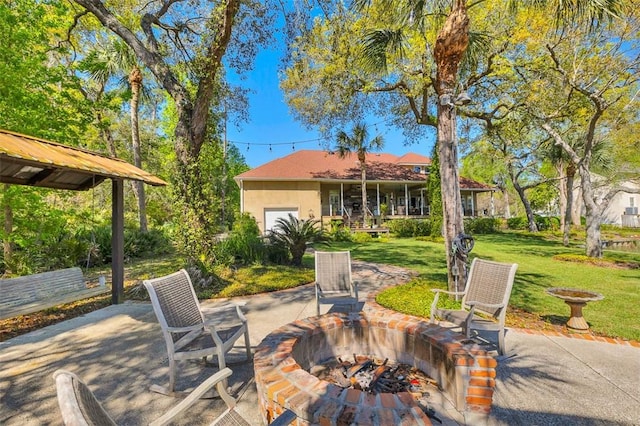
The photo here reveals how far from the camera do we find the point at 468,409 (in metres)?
2.47

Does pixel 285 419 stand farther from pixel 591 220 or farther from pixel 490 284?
pixel 591 220

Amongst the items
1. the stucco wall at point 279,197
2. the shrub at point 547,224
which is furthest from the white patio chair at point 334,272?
the shrub at point 547,224

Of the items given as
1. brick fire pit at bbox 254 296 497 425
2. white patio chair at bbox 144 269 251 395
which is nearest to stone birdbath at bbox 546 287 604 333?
brick fire pit at bbox 254 296 497 425

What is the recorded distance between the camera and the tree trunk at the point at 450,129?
5.11 m

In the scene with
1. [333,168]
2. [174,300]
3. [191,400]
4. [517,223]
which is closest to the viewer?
[191,400]

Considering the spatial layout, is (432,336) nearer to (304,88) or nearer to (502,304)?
(502,304)

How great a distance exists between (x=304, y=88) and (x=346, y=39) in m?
3.66

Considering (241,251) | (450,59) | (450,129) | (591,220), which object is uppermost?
(450,59)

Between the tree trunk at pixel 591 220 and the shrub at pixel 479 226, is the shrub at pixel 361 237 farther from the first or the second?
the tree trunk at pixel 591 220

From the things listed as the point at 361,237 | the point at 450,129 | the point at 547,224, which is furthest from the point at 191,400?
the point at 547,224

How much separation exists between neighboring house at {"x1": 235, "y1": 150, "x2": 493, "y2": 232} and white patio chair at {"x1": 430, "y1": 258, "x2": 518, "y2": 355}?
16.7 metres

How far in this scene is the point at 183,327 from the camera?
9.95 ft

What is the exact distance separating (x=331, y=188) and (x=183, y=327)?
21109 mm

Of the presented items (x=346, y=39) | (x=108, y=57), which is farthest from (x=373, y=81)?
(x=108, y=57)
